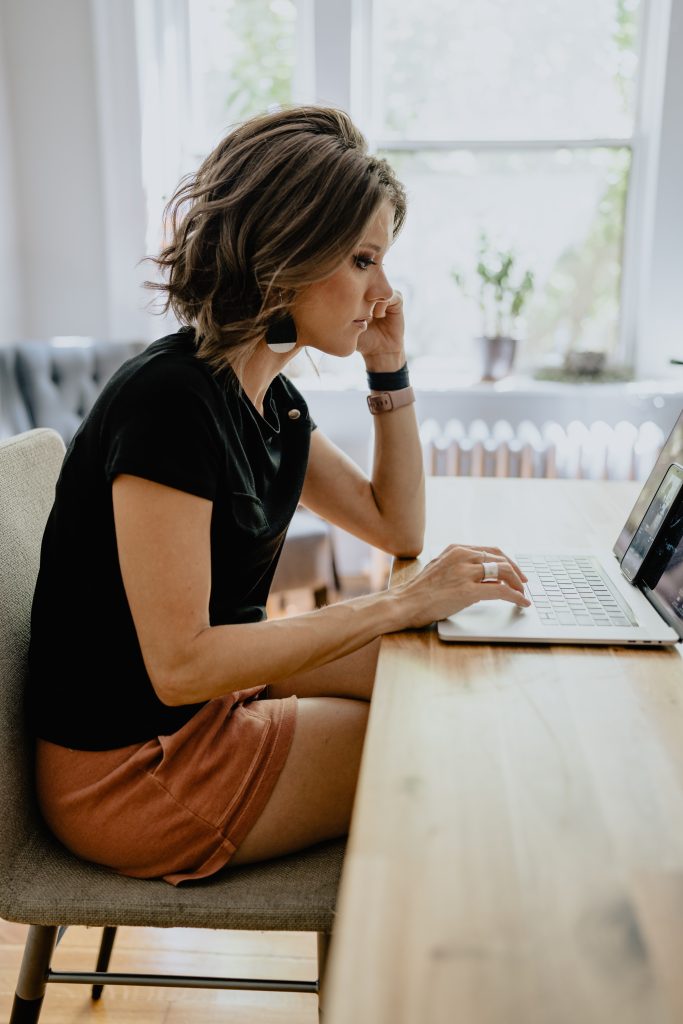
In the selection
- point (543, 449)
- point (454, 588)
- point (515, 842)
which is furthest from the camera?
point (543, 449)

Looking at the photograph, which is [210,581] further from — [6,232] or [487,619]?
[6,232]

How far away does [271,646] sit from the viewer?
95 cm

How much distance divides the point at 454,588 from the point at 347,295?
1.25ft

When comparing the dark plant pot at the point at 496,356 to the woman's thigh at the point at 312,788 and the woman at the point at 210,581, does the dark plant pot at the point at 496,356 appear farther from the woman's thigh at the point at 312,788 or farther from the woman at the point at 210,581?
the woman's thigh at the point at 312,788

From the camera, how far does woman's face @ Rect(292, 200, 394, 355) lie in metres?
1.09

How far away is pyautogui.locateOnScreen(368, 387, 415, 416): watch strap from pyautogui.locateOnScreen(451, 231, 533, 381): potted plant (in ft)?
5.71

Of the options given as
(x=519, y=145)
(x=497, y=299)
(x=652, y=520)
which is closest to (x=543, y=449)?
(x=497, y=299)

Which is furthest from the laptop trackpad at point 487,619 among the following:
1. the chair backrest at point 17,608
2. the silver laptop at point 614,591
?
the chair backrest at point 17,608

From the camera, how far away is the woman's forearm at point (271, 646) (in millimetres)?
919

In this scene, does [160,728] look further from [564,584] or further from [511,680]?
[564,584]

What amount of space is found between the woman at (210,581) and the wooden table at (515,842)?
153mm

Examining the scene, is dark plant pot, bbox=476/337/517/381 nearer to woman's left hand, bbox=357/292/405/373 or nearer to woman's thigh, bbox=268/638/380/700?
woman's left hand, bbox=357/292/405/373

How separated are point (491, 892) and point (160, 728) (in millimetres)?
539

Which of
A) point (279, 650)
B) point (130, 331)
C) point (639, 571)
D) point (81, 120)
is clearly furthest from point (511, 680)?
point (81, 120)
